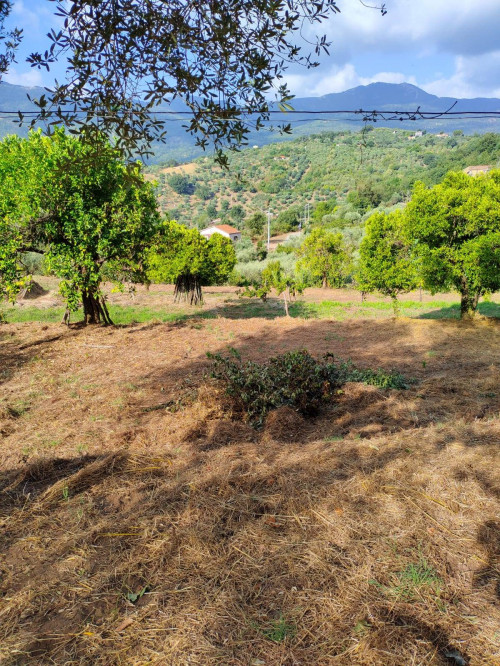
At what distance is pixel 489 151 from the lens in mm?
67625

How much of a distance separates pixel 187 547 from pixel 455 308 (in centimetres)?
2055

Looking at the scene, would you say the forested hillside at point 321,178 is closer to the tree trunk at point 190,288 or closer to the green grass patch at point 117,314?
the tree trunk at point 190,288

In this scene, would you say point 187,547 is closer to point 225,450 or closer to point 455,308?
point 225,450

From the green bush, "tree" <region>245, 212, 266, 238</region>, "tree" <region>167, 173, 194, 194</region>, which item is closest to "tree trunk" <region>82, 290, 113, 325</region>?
the green bush

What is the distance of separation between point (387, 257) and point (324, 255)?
38.3ft

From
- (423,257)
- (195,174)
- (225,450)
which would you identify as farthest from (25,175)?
(195,174)

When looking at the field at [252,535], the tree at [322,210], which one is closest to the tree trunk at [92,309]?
the field at [252,535]

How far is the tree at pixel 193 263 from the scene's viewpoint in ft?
69.1

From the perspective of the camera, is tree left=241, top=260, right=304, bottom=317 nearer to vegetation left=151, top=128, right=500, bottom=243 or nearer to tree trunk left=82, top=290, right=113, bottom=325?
tree trunk left=82, top=290, right=113, bottom=325

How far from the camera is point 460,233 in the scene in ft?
44.3

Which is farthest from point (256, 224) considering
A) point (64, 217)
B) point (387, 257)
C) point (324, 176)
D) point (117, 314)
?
point (64, 217)

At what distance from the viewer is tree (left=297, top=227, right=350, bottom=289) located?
27.3 meters

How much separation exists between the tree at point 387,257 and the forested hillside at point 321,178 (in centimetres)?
3435

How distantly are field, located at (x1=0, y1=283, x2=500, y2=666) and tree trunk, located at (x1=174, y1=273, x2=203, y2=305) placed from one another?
53.3ft
